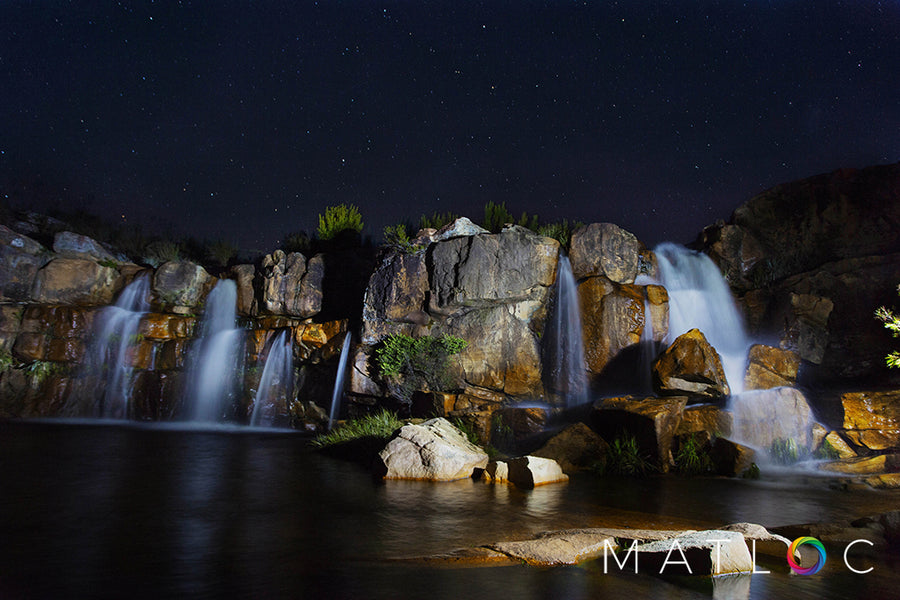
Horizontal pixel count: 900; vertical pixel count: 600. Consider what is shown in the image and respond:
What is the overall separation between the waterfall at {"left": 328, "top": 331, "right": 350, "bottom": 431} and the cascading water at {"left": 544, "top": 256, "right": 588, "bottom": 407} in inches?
273

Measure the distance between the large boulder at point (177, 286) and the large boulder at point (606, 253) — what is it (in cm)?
1546

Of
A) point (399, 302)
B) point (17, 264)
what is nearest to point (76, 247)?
point (17, 264)

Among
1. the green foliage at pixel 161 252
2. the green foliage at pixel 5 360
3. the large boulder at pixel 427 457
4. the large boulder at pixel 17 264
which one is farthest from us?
the green foliage at pixel 161 252

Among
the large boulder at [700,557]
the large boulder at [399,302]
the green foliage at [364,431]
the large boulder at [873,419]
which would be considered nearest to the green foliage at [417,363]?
the large boulder at [399,302]

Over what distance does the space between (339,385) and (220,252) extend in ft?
46.6

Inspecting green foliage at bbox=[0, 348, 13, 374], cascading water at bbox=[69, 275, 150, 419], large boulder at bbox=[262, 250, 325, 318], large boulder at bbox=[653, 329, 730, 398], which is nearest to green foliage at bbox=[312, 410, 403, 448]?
large boulder at bbox=[653, 329, 730, 398]

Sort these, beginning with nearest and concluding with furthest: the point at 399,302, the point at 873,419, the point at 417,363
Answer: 1. the point at 873,419
2. the point at 417,363
3. the point at 399,302

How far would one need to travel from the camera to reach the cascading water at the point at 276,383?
19.1 m

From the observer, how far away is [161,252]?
25.5m

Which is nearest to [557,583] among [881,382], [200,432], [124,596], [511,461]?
[124,596]

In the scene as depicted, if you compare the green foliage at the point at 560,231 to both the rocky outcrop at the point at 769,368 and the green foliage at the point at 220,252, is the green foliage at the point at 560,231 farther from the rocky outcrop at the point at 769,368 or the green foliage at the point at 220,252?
the green foliage at the point at 220,252

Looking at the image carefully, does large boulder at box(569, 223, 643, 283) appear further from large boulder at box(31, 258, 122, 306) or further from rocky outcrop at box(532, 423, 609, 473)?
large boulder at box(31, 258, 122, 306)

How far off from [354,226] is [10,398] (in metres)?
14.5

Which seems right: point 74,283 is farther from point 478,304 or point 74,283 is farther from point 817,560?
point 817,560
